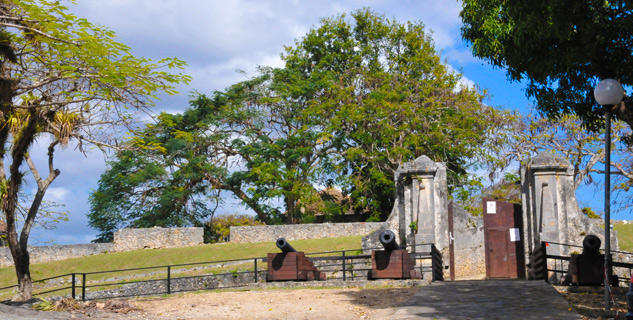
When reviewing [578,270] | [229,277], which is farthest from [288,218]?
[578,270]

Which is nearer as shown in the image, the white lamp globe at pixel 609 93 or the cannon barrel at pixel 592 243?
the white lamp globe at pixel 609 93

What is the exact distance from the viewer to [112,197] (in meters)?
38.1

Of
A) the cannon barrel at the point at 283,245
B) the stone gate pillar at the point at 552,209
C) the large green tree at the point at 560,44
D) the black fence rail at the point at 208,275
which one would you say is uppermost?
the large green tree at the point at 560,44

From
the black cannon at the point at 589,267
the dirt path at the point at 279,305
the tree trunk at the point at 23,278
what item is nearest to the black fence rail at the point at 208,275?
the tree trunk at the point at 23,278

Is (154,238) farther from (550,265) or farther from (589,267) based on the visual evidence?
(589,267)

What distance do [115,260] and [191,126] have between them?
1160 cm

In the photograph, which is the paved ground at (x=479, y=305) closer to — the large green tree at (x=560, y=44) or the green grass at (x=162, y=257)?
the large green tree at (x=560, y=44)

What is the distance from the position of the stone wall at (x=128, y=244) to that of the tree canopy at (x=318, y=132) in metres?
3.33

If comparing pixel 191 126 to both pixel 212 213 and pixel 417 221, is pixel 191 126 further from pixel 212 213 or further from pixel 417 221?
pixel 417 221

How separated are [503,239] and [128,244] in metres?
20.8

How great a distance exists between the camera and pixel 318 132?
36094 mm

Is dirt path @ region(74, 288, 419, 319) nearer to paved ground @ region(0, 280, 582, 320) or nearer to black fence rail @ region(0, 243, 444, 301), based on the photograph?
paved ground @ region(0, 280, 582, 320)

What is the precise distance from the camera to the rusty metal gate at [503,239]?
63.8ft

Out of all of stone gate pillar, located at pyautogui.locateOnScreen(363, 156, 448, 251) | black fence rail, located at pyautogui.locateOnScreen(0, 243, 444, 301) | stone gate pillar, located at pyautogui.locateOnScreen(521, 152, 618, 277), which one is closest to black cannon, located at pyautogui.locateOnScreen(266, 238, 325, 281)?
black fence rail, located at pyautogui.locateOnScreen(0, 243, 444, 301)
